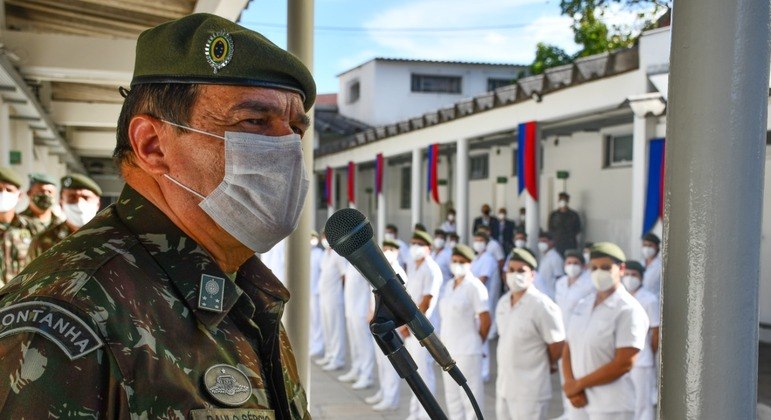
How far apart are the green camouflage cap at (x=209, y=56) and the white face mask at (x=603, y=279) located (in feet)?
15.5

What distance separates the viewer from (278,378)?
1331mm

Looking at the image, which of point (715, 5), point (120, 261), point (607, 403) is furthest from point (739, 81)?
point (607, 403)

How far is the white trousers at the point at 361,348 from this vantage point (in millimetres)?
9477

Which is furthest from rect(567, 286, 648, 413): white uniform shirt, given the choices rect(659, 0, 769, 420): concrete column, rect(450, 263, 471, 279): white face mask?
rect(659, 0, 769, 420): concrete column

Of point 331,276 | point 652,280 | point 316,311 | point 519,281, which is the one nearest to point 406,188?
point 316,311

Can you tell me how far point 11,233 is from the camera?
500cm

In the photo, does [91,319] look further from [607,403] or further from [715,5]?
[607,403]

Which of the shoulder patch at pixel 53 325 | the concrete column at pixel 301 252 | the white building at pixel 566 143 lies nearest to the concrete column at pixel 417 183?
the white building at pixel 566 143

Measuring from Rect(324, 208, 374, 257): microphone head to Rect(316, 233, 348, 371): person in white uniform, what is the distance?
361 inches

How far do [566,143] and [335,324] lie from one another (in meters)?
7.18

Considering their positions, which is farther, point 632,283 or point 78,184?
point 632,283

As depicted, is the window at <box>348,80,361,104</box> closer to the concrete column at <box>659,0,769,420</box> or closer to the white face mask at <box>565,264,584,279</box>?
the white face mask at <box>565,264,584,279</box>

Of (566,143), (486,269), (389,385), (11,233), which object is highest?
(566,143)

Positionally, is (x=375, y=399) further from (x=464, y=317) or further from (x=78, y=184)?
(x=78, y=184)
